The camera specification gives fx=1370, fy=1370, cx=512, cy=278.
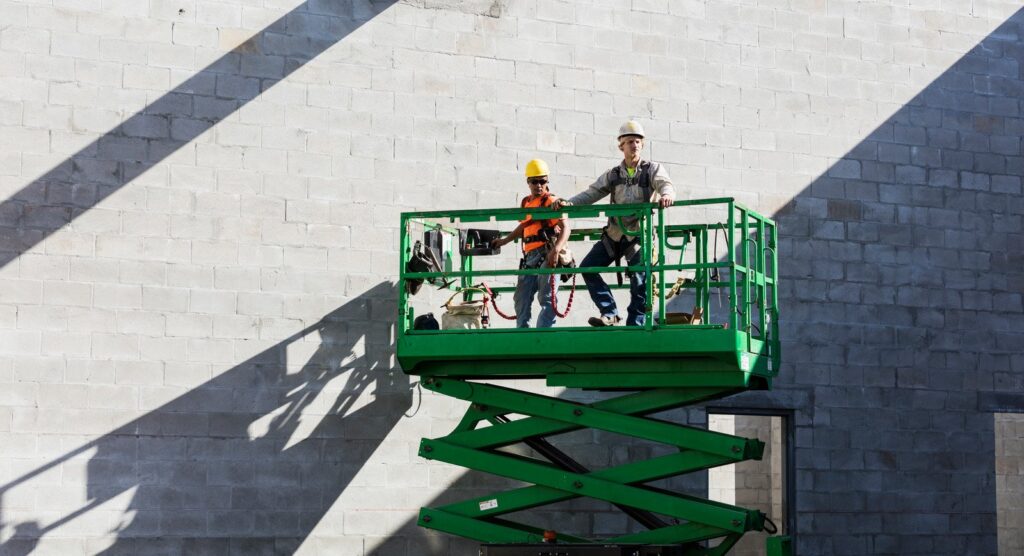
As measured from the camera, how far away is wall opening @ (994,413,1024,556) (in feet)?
52.5

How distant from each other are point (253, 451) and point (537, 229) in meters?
3.22

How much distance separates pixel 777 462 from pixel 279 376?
343 inches

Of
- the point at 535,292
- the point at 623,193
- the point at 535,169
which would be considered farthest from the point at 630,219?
the point at 535,292

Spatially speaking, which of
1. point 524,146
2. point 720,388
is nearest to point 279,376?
point 524,146

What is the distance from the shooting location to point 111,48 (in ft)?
38.8

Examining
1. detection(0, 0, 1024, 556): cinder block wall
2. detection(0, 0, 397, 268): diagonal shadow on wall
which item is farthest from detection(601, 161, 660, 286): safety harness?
detection(0, 0, 397, 268): diagonal shadow on wall

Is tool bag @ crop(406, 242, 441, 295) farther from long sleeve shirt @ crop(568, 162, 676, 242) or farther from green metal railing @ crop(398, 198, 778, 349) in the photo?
long sleeve shirt @ crop(568, 162, 676, 242)

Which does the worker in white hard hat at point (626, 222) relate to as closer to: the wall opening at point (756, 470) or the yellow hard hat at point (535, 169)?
the yellow hard hat at point (535, 169)

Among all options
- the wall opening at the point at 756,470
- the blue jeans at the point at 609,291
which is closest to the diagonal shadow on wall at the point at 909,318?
the blue jeans at the point at 609,291

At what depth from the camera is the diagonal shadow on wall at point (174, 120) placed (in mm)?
11508

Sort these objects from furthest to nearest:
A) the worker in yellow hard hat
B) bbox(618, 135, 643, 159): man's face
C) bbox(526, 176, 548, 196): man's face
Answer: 1. bbox(526, 176, 548, 196): man's face
2. bbox(618, 135, 643, 159): man's face
3. the worker in yellow hard hat

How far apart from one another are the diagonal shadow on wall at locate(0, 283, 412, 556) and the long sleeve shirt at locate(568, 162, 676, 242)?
2259 millimetres

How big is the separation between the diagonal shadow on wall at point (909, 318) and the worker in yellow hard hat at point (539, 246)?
304 cm

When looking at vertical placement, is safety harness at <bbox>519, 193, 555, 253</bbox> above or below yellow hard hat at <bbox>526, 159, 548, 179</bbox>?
below
